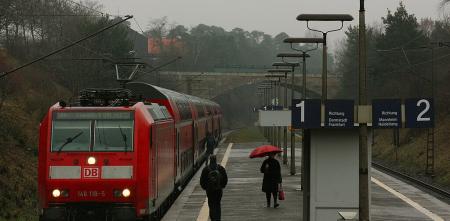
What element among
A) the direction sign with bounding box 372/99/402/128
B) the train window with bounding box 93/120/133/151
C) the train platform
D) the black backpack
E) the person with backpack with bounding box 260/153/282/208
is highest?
the direction sign with bounding box 372/99/402/128

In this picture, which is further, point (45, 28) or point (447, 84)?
point (45, 28)

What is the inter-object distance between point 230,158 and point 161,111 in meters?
26.1

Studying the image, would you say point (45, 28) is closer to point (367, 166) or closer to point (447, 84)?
point (447, 84)

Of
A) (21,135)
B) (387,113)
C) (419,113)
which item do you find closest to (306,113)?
(387,113)

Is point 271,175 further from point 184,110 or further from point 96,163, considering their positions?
point 184,110

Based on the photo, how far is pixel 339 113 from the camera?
47.6 feet

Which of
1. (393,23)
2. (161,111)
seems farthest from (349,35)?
(161,111)

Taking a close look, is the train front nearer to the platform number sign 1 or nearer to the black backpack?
the black backpack

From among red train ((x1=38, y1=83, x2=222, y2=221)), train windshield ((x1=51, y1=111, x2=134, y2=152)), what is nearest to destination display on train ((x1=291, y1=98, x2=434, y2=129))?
red train ((x1=38, y1=83, x2=222, y2=221))

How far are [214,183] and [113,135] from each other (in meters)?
2.24

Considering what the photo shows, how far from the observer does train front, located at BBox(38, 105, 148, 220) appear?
15445 millimetres

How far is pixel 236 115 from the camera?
139875 millimetres

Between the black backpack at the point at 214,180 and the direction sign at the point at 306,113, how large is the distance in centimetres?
213

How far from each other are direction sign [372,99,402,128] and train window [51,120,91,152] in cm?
566
